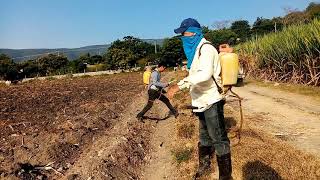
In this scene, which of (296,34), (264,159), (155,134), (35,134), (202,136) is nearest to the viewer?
(202,136)

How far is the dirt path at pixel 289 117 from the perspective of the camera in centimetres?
874

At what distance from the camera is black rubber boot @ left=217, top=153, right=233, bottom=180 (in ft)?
20.4

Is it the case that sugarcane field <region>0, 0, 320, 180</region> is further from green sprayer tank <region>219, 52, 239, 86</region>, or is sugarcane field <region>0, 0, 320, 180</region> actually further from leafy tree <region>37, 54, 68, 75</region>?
leafy tree <region>37, 54, 68, 75</region>

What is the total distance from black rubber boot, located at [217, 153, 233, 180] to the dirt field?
0.59 meters

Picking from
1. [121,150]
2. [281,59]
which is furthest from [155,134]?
[281,59]

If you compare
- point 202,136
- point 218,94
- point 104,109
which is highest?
point 218,94

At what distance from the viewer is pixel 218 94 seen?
20.0 feet

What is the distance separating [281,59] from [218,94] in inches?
626

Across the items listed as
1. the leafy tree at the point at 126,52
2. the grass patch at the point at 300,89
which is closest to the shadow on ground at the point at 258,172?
the grass patch at the point at 300,89

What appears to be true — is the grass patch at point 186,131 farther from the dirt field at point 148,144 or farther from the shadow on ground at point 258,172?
the shadow on ground at point 258,172

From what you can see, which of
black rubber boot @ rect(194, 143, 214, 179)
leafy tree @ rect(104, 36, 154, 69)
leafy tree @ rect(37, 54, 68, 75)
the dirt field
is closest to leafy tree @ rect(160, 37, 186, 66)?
leafy tree @ rect(104, 36, 154, 69)

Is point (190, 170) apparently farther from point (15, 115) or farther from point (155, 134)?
point (15, 115)

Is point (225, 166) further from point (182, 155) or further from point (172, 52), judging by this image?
point (172, 52)

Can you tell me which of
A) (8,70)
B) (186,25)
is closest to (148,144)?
(186,25)
